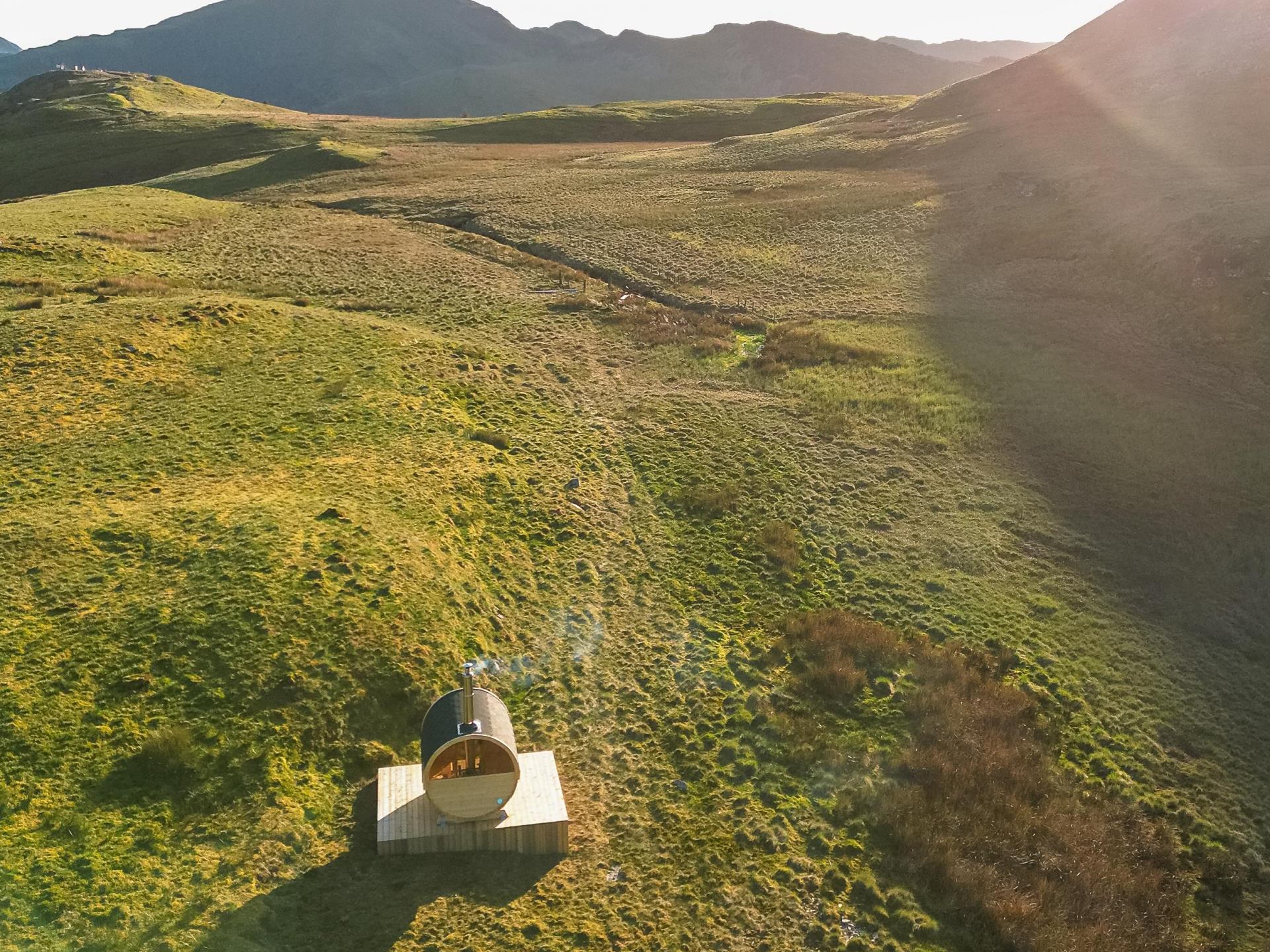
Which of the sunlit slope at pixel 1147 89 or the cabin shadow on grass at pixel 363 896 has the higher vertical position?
the sunlit slope at pixel 1147 89

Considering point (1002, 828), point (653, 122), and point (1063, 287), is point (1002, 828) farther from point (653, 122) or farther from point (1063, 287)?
point (653, 122)

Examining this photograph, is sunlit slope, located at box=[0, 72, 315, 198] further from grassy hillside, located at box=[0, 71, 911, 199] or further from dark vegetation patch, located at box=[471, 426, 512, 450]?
dark vegetation patch, located at box=[471, 426, 512, 450]

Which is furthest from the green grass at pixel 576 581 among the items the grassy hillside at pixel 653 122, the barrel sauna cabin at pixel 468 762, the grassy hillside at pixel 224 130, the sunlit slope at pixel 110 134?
the grassy hillside at pixel 653 122

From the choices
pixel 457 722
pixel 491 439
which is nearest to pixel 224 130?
pixel 491 439

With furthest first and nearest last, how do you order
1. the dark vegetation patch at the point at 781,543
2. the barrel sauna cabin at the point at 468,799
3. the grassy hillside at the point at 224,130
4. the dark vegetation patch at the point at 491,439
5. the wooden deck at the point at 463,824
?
the grassy hillside at the point at 224,130 < the dark vegetation patch at the point at 491,439 < the dark vegetation patch at the point at 781,543 < the wooden deck at the point at 463,824 < the barrel sauna cabin at the point at 468,799

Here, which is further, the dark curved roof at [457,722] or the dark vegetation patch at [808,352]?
the dark vegetation patch at [808,352]

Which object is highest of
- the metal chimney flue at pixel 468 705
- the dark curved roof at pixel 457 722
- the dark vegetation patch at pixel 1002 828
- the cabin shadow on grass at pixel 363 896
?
the metal chimney flue at pixel 468 705

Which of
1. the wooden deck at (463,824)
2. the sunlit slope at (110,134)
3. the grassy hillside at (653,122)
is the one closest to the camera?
the wooden deck at (463,824)

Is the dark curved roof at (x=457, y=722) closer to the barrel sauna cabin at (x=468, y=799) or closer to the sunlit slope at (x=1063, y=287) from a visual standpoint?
the barrel sauna cabin at (x=468, y=799)
